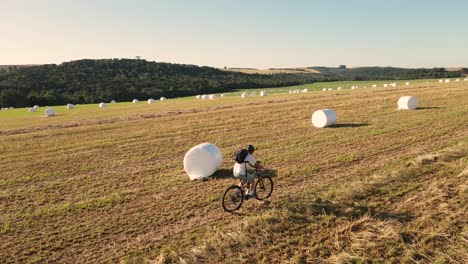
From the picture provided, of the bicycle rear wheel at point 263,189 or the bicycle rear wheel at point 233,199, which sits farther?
the bicycle rear wheel at point 263,189

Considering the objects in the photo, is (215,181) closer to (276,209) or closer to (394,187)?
(276,209)

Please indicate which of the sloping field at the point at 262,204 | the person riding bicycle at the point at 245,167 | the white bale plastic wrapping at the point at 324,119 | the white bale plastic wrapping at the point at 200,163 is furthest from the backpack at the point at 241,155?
the white bale plastic wrapping at the point at 324,119

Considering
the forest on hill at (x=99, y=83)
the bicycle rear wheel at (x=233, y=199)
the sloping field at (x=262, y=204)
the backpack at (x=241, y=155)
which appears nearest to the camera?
the sloping field at (x=262, y=204)

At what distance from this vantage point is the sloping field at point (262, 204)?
8.81 metres

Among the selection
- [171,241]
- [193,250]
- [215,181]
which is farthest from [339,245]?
[215,181]

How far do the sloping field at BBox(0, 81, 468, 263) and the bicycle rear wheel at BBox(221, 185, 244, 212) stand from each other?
299 millimetres

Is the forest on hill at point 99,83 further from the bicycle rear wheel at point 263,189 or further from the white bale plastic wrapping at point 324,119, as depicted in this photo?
the bicycle rear wheel at point 263,189

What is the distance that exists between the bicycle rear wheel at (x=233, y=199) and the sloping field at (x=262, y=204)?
11.8 inches

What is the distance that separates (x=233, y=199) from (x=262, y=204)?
3.53 feet

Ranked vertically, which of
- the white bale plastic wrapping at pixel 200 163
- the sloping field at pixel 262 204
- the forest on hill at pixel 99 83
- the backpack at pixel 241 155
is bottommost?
the sloping field at pixel 262 204

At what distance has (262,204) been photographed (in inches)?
455

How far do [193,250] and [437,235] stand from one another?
5934 millimetres

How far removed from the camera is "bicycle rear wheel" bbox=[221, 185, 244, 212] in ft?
36.1

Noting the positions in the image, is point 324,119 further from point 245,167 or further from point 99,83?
point 99,83
